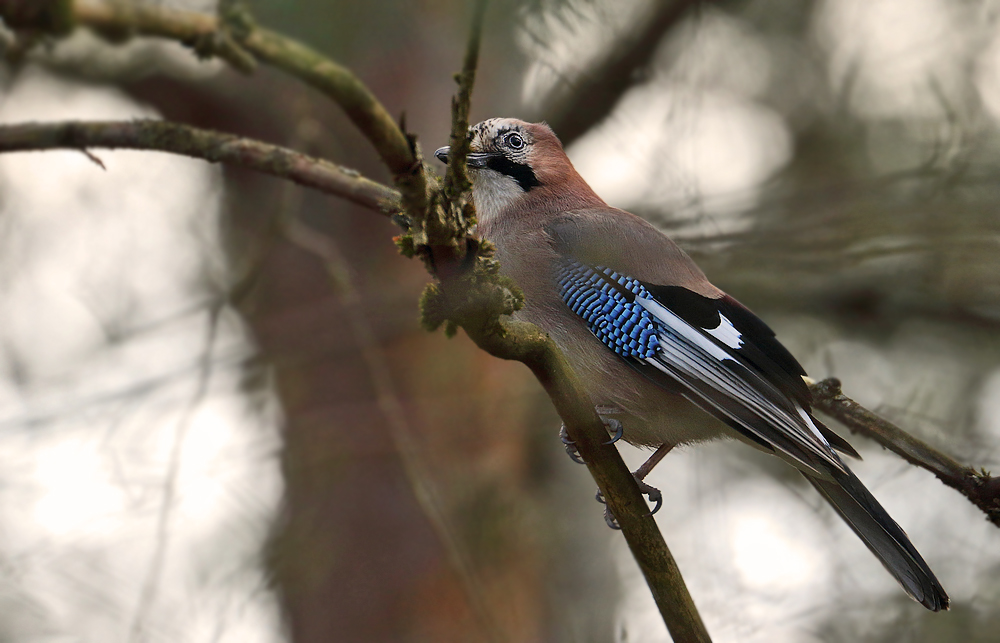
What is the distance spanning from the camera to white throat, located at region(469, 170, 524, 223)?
13.8 feet

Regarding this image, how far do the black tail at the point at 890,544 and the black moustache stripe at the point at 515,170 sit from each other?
2.06 meters

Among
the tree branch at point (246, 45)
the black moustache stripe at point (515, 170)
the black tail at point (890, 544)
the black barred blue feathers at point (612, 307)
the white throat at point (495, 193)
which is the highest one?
the tree branch at point (246, 45)

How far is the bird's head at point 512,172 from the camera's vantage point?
13.7 ft

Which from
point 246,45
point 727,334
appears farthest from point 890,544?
point 246,45

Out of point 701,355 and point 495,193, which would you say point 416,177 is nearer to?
point 701,355

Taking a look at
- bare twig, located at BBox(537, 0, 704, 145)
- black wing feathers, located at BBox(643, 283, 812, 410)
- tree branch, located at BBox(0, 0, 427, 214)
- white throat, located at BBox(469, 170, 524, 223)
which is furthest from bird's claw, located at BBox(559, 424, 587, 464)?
bare twig, located at BBox(537, 0, 704, 145)

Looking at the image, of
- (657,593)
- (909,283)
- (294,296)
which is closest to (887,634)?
(909,283)

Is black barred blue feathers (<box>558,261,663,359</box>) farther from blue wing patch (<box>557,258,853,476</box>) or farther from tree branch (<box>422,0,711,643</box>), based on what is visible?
tree branch (<box>422,0,711,643</box>)

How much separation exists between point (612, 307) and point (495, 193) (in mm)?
1026

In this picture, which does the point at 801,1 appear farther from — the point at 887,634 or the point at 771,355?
the point at 887,634

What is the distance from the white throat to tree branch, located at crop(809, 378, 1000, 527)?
1.75 metres

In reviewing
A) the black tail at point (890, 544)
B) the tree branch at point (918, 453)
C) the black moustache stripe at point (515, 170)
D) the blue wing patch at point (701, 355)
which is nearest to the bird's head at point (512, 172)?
the black moustache stripe at point (515, 170)

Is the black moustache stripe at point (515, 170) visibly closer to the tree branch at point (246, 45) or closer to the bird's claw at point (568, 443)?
the bird's claw at point (568, 443)

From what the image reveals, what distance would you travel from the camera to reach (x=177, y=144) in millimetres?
2387
